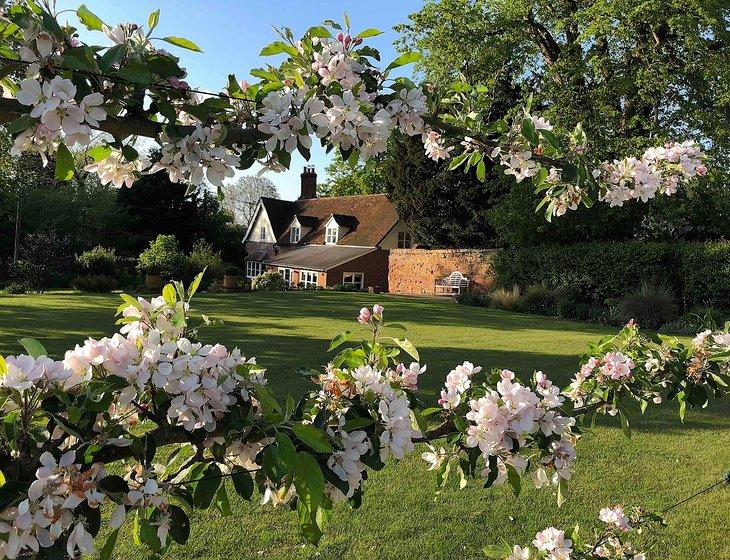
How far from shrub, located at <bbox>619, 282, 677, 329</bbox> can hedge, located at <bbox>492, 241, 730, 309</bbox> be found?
3.37ft

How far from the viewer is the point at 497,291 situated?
69.1 feet

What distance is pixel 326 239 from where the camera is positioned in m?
34.4

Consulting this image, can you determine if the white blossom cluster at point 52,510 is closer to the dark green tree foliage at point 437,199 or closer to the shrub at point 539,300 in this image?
the shrub at point 539,300

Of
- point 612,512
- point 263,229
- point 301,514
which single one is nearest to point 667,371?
point 612,512

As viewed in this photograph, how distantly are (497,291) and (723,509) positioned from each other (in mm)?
16801

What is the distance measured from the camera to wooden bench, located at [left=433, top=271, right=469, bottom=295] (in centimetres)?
2516

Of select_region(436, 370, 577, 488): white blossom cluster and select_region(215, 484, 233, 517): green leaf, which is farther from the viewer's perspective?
select_region(436, 370, 577, 488): white blossom cluster

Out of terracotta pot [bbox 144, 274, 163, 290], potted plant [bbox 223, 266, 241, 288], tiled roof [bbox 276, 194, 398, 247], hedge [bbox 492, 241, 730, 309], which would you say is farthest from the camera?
tiled roof [bbox 276, 194, 398, 247]

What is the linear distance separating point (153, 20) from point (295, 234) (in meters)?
36.0

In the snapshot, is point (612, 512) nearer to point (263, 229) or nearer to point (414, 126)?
point (414, 126)

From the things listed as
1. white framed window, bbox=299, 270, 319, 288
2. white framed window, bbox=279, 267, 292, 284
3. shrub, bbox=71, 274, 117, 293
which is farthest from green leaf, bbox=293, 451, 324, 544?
white framed window, bbox=279, 267, 292, 284

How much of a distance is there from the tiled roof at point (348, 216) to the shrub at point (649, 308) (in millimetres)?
16123

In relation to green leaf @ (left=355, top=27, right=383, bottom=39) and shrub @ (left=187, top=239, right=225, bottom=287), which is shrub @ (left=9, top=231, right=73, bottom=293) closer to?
shrub @ (left=187, top=239, right=225, bottom=287)

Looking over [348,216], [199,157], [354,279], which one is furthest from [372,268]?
[199,157]
